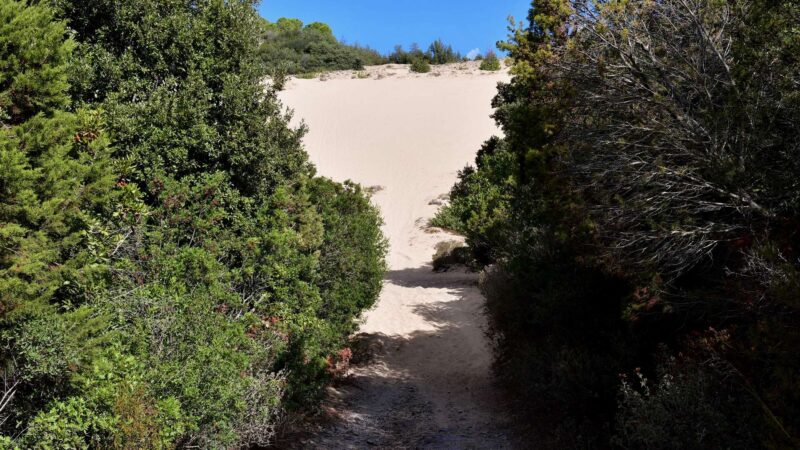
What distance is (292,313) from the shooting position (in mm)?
7930

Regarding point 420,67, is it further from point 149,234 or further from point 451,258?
point 149,234

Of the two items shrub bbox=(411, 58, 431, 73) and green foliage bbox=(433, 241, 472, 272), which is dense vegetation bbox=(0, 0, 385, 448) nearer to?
green foliage bbox=(433, 241, 472, 272)

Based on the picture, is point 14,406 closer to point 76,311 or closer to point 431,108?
point 76,311

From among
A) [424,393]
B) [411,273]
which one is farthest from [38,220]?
[411,273]

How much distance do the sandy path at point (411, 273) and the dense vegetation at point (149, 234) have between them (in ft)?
6.68

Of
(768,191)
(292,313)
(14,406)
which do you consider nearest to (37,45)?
(14,406)

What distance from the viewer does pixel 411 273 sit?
23078 mm

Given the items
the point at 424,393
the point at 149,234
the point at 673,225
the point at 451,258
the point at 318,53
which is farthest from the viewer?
the point at 318,53

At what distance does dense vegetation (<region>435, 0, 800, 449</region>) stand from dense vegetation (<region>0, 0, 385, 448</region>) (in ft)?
11.8

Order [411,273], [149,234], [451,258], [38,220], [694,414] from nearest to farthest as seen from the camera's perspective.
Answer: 1. [38,220]
2. [694,414]
3. [149,234]
4. [411,273]
5. [451,258]

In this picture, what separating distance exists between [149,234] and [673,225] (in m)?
5.06

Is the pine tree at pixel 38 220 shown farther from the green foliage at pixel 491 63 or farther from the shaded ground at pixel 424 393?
the green foliage at pixel 491 63

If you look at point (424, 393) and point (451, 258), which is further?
point (451, 258)

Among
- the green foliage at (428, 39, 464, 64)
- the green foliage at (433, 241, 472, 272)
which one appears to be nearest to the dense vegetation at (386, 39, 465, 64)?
the green foliage at (428, 39, 464, 64)
